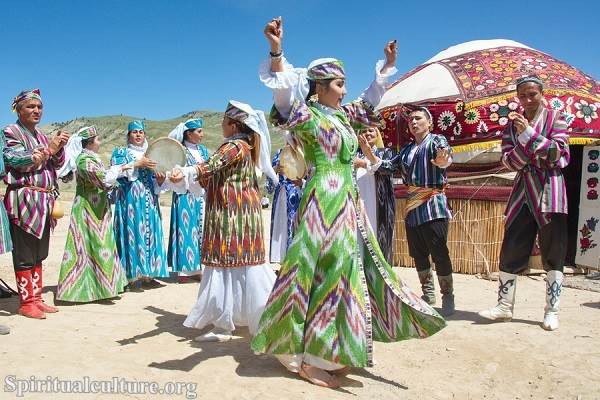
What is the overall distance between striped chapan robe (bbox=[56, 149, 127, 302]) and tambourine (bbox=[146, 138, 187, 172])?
1.59 metres

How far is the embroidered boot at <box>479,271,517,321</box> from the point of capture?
15.3ft

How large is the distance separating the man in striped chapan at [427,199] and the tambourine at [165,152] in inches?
80.2

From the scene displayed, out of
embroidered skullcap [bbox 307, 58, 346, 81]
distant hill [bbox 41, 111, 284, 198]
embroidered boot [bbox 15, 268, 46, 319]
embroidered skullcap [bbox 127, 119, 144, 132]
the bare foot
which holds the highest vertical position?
distant hill [bbox 41, 111, 284, 198]

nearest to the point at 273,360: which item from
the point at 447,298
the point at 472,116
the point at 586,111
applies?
the point at 447,298

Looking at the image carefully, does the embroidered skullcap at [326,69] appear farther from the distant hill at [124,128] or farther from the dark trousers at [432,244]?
Answer: the distant hill at [124,128]

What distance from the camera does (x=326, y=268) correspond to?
3.06 meters

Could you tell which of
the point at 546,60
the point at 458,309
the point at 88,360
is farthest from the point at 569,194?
the point at 88,360

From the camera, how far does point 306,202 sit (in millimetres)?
3121

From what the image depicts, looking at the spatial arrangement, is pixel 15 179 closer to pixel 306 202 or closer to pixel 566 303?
pixel 306 202

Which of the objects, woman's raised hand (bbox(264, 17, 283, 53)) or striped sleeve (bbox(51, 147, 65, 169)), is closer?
woman's raised hand (bbox(264, 17, 283, 53))

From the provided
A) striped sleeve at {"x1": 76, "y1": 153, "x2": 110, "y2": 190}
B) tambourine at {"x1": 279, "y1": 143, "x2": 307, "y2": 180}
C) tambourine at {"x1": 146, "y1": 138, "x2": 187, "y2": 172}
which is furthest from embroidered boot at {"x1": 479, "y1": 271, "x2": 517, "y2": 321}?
striped sleeve at {"x1": 76, "y1": 153, "x2": 110, "y2": 190}

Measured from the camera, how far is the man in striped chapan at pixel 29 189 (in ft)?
14.9

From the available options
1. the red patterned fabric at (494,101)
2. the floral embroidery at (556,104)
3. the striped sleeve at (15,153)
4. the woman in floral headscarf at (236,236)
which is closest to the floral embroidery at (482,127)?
the red patterned fabric at (494,101)

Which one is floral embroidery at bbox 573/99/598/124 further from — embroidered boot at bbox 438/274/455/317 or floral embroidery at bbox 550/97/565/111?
embroidered boot at bbox 438/274/455/317
